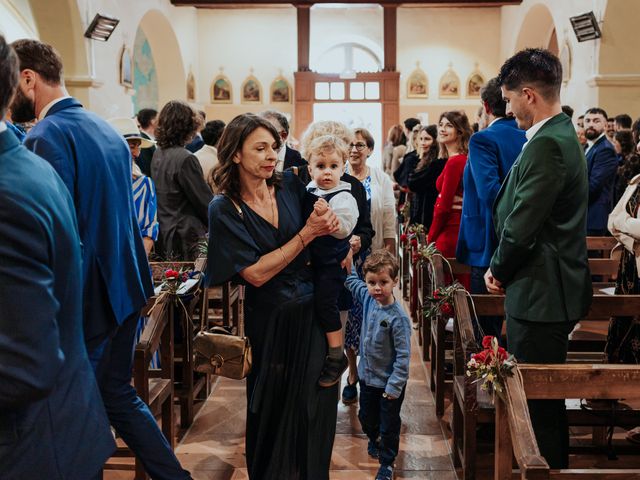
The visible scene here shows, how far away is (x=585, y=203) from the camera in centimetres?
323

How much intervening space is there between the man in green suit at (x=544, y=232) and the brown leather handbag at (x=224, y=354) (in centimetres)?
113

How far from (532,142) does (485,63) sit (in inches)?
700

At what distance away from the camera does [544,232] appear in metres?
3.20

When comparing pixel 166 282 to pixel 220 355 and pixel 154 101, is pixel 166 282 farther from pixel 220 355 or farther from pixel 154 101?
pixel 154 101

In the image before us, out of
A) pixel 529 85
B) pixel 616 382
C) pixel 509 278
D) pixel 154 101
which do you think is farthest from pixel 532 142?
pixel 154 101

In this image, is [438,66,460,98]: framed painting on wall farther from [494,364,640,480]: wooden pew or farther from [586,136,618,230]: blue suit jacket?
[494,364,640,480]: wooden pew

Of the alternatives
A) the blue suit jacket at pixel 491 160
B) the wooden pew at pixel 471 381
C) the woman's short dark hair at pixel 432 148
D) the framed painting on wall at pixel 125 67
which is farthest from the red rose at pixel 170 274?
the framed painting on wall at pixel 125 67

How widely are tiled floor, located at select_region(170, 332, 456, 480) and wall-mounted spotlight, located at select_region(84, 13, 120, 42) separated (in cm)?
817

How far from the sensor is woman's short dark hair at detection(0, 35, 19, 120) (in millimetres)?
1584

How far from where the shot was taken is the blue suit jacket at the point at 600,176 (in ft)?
23.5

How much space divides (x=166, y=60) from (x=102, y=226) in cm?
1638

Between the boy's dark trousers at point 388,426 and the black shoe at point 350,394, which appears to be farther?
the black shoe at point 350,394

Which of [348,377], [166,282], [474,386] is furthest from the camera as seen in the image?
[348,377]

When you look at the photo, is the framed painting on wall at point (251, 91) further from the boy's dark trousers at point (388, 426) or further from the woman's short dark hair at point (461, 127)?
the boy's dark trousers at point (388, 426)
